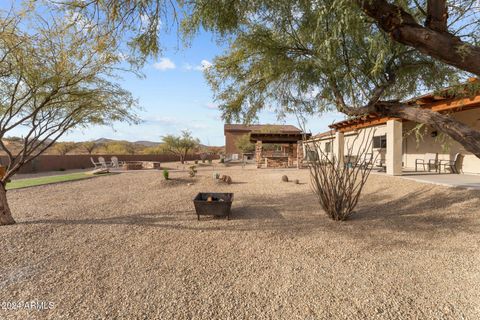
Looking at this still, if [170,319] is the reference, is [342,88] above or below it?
above

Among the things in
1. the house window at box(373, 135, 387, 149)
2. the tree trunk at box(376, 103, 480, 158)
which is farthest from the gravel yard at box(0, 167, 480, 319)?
the house window at box(373, 135, 387, 149)

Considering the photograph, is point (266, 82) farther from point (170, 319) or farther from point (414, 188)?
point (414, 188)

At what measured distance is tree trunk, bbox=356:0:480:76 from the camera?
270 centimetres

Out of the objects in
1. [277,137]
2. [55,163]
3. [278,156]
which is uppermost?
[277,137]

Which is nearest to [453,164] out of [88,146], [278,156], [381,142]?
[381,142]

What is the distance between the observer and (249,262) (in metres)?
3.79

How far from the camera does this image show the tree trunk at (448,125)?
3055 millimetres

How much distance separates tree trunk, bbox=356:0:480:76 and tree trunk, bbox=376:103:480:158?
676 millimetres

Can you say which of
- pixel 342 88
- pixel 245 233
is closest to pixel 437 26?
pixel 342 88

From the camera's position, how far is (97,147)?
129 feet

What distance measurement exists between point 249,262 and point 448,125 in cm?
343

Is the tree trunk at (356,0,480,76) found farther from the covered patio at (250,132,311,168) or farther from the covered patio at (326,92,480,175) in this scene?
the covered patio at (250,132,311,168)

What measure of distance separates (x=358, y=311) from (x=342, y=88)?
4.64m

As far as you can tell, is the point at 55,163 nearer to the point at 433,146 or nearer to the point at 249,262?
the point at 249,262
